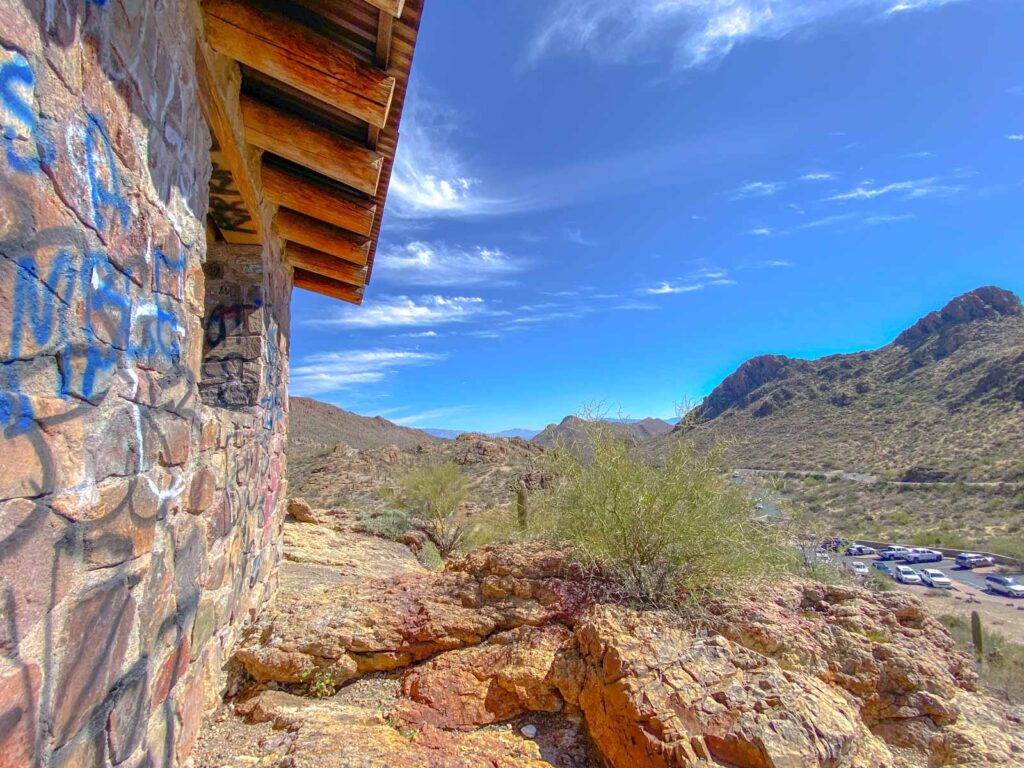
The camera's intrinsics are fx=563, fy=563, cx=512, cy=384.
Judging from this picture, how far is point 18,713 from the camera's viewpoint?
114cm

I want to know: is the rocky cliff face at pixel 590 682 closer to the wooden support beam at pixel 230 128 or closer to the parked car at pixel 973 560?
the wooden support beam at pixel 230 128

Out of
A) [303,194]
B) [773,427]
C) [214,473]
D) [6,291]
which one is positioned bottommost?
[214,473]

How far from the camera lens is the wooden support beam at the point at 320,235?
4.19 meters

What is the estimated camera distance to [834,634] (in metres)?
3.50

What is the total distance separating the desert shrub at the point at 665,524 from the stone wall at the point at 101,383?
262cm

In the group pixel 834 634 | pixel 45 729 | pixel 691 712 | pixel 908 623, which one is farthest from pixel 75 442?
pixel 908 623

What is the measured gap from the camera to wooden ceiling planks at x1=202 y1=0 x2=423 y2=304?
2398 mm

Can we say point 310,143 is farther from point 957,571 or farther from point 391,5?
point 957,571

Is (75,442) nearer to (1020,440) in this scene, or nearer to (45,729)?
(45,729)

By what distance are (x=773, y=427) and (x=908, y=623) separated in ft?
127

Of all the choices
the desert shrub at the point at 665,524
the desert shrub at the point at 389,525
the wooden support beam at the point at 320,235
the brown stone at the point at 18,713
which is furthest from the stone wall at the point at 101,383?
the desert shrub at the point at 389,525

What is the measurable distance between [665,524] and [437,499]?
1160cm

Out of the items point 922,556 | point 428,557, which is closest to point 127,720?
point 428,557

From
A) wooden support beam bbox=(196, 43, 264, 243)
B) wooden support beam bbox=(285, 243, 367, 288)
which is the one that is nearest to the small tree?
wooden support beam bbox=(285, 243, 367, 288)
